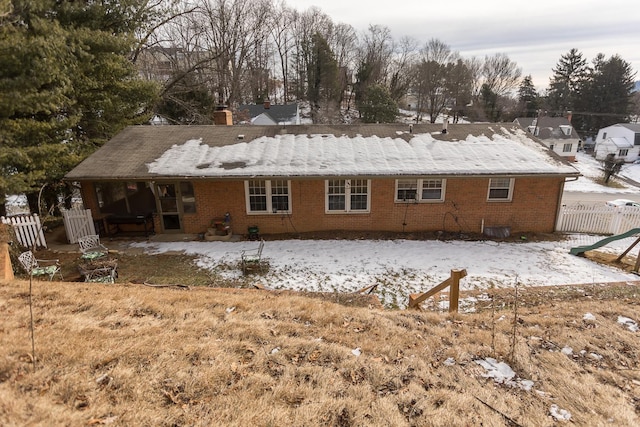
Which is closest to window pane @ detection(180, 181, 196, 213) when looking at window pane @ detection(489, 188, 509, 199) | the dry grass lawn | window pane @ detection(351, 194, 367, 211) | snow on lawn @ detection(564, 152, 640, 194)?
window pane @ detection(351, 194, 367, 211)

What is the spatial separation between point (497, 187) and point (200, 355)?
37.2ft

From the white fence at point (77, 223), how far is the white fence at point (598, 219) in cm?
1691

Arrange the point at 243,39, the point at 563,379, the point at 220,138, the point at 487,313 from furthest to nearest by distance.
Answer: the point at 243,39
the point at 220,138
the point at 487,313
the point at 563,379

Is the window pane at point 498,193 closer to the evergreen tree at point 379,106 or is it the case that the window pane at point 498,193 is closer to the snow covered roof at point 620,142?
the evergreen tree at point 379,106

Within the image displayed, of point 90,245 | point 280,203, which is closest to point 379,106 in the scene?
point 280,203

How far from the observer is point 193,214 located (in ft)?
39.2

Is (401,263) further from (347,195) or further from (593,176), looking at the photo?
(593,176)

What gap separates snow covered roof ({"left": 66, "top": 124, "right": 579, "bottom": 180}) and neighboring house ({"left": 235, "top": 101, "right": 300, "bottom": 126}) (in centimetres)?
2187

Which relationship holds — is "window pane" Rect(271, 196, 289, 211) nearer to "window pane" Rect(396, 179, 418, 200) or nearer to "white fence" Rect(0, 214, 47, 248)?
"window pane" Rect(396, 179, 418, 200)

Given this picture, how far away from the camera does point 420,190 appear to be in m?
11.9

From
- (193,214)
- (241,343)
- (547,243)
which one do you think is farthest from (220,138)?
(547,243)

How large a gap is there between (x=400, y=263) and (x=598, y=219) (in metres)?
8.63

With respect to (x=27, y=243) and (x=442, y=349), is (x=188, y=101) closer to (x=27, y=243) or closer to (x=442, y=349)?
(x=27, y=243)

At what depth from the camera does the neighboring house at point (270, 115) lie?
3562 centimetres
